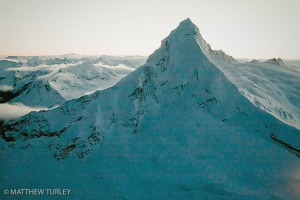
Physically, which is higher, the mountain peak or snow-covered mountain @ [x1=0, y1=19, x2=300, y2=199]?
the mountain peak

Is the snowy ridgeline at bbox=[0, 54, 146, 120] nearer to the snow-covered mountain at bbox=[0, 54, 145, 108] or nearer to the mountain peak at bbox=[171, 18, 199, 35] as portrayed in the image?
the snow-covered mountain at bbox=[0, 54, 145, 108]

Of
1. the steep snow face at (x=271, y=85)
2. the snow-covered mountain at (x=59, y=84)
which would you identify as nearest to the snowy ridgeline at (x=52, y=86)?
the snow-covered mountain at (x=59, y=84)

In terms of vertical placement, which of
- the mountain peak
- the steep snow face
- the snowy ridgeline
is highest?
the mountain peak

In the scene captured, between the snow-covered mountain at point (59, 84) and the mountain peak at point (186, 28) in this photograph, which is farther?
the snow-covered mountain at point (59, 84)

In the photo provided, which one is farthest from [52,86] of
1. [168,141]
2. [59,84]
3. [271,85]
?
[271,85]

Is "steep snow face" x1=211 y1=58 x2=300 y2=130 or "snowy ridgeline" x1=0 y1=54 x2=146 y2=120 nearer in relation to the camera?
"steep snow face" x1=211 y1=58 x2=300 y2=130

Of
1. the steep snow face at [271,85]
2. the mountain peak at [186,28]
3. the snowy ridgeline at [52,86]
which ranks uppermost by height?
the mountain peak at [186,28]

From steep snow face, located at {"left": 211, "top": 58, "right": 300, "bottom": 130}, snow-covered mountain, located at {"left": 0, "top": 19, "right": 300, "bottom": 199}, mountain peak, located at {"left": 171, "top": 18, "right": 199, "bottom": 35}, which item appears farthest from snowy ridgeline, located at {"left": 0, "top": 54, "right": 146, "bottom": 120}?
steep snow face, located at {"left": 211, "top": 58, "right": 300, "bottom": 130}

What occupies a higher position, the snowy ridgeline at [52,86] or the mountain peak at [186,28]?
the mountain peak at [186,28]

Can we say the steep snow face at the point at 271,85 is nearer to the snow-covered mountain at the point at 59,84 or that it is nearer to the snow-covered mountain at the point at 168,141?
the snow-covered mountain at the point at 168,141
